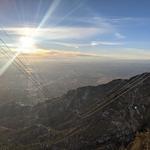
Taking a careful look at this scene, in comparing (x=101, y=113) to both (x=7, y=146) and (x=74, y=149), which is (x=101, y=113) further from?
(x=7, y=146)

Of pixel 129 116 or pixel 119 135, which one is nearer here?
pixel 119 135

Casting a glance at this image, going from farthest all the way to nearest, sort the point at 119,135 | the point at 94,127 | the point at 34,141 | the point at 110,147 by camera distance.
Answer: the point at 34,141, the point at 94,127, the point at 119,135, the point at 110,147

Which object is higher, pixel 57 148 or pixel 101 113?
pixel 101 113

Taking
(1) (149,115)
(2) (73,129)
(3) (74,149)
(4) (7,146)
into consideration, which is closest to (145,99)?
(1) (149,115)

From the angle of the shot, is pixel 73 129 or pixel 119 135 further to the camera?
pixel 73 129

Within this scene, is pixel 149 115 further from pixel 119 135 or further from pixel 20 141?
pixel 20 141

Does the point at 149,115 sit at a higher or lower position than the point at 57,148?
higher

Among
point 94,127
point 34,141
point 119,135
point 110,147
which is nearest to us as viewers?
point 110,147

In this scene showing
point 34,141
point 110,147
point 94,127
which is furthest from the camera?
point 34,141

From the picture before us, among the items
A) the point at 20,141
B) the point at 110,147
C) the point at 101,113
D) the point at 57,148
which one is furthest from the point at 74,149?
the point at 20,141
